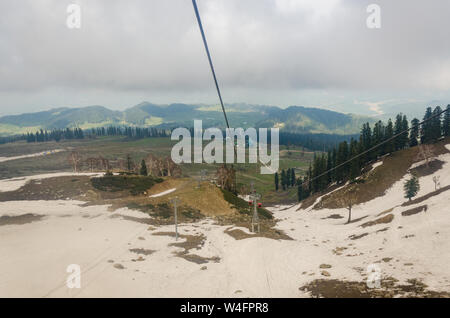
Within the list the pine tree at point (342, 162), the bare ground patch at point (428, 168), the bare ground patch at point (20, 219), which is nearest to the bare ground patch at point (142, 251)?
the bare ground patch at point (20, 219)

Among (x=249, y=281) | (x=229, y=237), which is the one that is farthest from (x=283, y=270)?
(x=229, y=237)

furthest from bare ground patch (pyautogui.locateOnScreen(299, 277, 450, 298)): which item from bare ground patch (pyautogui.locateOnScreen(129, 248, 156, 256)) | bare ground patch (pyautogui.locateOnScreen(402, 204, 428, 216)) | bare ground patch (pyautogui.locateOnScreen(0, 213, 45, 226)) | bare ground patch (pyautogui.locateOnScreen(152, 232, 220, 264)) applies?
bare ground patch (pyautogui.locateOnScreen(0, 213, 45, 226))

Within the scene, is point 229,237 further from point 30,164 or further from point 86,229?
point 30,164

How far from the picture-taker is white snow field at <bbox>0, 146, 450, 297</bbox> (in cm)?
2591

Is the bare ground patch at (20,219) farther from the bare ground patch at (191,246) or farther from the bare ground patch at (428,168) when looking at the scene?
the bare ground patch at (428,168)

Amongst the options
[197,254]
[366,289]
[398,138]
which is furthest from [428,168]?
[197,254]

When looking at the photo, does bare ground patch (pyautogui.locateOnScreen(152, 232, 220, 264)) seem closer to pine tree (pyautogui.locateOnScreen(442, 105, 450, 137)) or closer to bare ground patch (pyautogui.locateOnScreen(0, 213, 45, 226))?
bare ground patch (pyautogui.locateOnScreen(0, 213, 45, 226))

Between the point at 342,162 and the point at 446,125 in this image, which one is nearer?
the point at 446,125

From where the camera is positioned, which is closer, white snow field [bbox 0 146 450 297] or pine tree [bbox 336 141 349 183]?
white snow field [bbox 0 146 450 297]

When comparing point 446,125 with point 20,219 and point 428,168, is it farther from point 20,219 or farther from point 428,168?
point 20,219

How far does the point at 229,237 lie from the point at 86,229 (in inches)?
1033

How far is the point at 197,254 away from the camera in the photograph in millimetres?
38844
